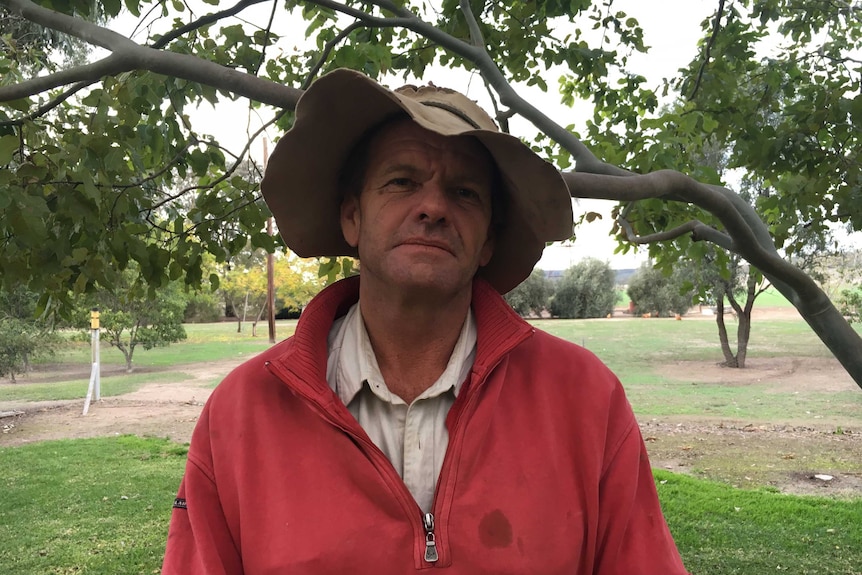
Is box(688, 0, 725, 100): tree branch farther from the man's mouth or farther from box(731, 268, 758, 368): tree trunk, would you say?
box(731, 268, 758, 368): tree trunk

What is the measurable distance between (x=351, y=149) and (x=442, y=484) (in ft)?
2.85

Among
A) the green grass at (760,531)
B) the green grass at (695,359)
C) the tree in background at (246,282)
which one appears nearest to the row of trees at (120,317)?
the tree in background at (246,282)

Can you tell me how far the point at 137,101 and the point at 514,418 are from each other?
2756 millimetres

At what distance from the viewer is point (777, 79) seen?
4.61 m

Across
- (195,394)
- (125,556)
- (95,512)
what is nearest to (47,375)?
(195,394)

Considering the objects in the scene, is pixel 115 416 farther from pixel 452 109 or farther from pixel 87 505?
pixel 452 109

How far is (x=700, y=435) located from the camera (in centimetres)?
1158

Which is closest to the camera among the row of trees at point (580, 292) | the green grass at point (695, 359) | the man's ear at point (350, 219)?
the man's ear at point (350, 219)

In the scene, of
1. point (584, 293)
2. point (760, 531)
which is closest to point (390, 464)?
point (760, 531)

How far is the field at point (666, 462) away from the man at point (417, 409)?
4.76 meters

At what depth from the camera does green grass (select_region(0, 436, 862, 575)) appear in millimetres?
5676

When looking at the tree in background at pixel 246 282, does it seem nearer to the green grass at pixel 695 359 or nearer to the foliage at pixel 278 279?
the foliage at pixel 278 279

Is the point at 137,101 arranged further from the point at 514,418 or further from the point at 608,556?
the point at 608,556

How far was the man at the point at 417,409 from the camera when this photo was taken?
1.30m
